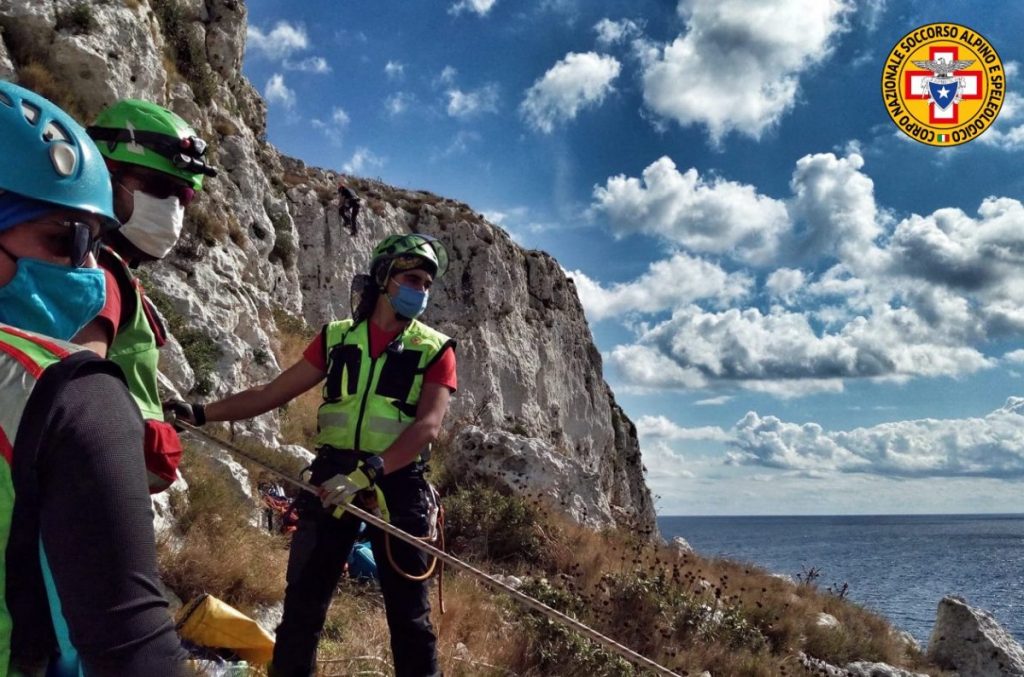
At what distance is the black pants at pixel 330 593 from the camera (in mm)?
3279

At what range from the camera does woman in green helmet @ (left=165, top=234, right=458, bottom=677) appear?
3.29 meters

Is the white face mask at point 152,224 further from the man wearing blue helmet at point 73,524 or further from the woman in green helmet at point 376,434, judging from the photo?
the man wearing blue helmet at point 73,524

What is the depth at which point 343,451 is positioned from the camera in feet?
11.7

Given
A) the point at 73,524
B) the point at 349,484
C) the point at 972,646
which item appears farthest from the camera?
the point at 972,646

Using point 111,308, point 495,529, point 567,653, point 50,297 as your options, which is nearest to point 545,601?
point 567,653

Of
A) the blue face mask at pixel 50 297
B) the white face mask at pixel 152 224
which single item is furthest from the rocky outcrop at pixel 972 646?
the blue face mask at pixel 50 297

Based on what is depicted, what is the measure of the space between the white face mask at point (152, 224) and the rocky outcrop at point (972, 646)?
1150cm

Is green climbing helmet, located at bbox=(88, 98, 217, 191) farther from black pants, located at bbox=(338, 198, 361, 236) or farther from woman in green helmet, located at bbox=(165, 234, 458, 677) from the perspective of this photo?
black pants, located at bbox=(338, 198, 361, 236)

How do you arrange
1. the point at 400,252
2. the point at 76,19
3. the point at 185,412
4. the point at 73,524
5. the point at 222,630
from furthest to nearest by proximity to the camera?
the point at 76,19 < the point at 400,252 < the point at 222,630 < the point at 185,412 < the point at 73,524

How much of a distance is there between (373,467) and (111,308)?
69.8 inches

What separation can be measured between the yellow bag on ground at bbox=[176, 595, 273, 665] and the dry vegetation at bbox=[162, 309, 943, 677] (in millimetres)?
425

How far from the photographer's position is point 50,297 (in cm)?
124

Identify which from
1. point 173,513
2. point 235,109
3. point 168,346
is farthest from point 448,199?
point 173,513

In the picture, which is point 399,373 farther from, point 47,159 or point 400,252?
point 47,159
